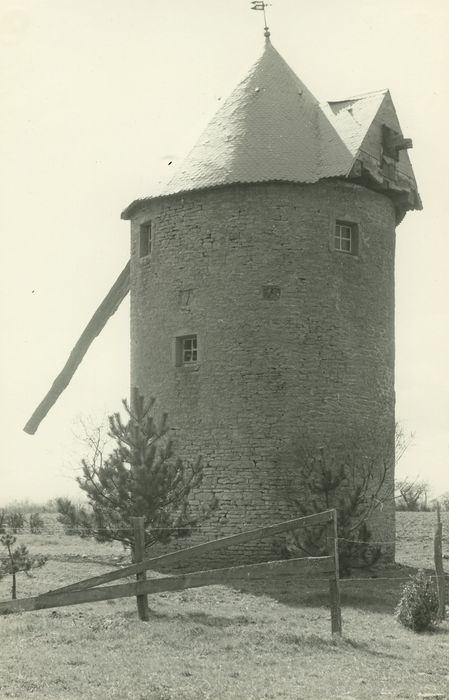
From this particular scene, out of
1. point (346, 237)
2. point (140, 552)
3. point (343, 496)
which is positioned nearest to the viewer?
point (140, 552)

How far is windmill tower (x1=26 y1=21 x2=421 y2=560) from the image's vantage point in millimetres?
22016

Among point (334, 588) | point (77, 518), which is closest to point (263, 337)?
point (77, 518)

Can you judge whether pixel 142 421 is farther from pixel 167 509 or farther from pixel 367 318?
pixel 367 318

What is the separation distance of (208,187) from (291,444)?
6.11 m

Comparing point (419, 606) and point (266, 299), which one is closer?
point (419, 606)

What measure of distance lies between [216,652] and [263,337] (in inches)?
445

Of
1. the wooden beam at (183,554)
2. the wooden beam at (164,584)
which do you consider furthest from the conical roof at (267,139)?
the wooden beam at (164,584)

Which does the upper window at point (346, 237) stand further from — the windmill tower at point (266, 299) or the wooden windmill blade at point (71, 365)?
the wooden windmill blade at point (71, 365)

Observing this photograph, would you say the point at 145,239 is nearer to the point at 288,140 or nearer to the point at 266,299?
the point at 266,299

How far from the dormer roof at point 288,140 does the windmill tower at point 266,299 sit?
0.05 m

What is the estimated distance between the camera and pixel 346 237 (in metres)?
23.6

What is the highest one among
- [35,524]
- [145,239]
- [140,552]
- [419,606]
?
[145,239]

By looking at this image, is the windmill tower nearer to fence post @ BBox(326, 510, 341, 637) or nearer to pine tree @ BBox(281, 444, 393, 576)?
pine tree @ BBox(281, 444, 393, 576)

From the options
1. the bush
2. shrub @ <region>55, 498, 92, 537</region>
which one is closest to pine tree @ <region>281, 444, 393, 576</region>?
the bush
